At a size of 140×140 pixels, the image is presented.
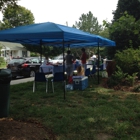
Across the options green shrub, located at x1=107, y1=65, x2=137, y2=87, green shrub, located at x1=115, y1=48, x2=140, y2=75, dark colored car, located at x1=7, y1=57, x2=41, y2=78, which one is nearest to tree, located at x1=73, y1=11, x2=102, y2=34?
dark colored car, located at x1=7, y1=57, x2=41, y2=78

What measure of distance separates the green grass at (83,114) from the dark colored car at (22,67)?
A: 6983mm

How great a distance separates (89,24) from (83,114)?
6256cm

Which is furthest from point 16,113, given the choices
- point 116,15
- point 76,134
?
point 116,15

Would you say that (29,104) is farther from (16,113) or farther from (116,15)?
(116,15)

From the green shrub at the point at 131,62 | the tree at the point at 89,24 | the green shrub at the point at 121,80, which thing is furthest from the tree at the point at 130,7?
the tree at the point at 89,24

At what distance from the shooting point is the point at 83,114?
5289 millimetres

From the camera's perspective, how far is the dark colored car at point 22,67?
1430cm

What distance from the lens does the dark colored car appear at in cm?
1430

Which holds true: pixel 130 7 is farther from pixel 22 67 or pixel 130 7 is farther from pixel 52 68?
pixel 22 67

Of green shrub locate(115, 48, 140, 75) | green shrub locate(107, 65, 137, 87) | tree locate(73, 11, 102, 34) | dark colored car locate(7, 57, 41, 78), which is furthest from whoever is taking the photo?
tree locate(73, 11, 102, 34)

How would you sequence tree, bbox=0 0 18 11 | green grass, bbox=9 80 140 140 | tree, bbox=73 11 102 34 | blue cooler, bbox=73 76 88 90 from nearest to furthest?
green grass, bbox=9 80 140 140
tree, bbox=0 0 18 11
blue cooler, bbox=73 76 88 90
tree, bbox=73 11 102 34

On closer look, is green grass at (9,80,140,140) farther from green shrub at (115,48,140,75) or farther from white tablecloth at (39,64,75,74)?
white tablecloth at (39,64,75,74)

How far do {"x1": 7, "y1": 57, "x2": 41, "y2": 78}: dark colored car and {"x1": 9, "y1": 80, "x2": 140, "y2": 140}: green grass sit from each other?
6.98 meters

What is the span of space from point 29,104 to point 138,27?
445cm
